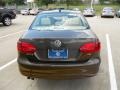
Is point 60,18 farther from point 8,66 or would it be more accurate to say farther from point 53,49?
point 8,66

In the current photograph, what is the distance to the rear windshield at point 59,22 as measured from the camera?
20.7ft

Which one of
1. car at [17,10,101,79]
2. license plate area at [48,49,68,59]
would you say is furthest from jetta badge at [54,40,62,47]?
license plate area at [48,49,68,59]

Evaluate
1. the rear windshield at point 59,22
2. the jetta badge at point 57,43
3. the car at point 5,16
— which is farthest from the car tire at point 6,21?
the jetta badge at point 57,43

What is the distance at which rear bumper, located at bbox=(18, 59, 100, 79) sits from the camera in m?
5.20

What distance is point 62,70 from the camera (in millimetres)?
5191

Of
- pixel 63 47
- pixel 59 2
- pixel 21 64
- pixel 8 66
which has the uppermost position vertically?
pixel 63 47

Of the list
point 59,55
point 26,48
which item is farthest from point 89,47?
point 26,48

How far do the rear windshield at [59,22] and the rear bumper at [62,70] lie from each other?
3.85ft

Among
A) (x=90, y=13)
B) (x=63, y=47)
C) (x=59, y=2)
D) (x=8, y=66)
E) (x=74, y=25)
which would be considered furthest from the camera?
(x=59, y=2)

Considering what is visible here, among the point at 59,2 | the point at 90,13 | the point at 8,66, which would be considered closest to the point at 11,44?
the point at 8,66

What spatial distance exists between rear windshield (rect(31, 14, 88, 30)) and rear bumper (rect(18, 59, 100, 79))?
3.85 feet

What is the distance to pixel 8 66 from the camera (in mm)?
7734

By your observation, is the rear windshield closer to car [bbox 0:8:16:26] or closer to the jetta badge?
the jetta badge

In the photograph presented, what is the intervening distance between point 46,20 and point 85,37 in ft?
5.19
